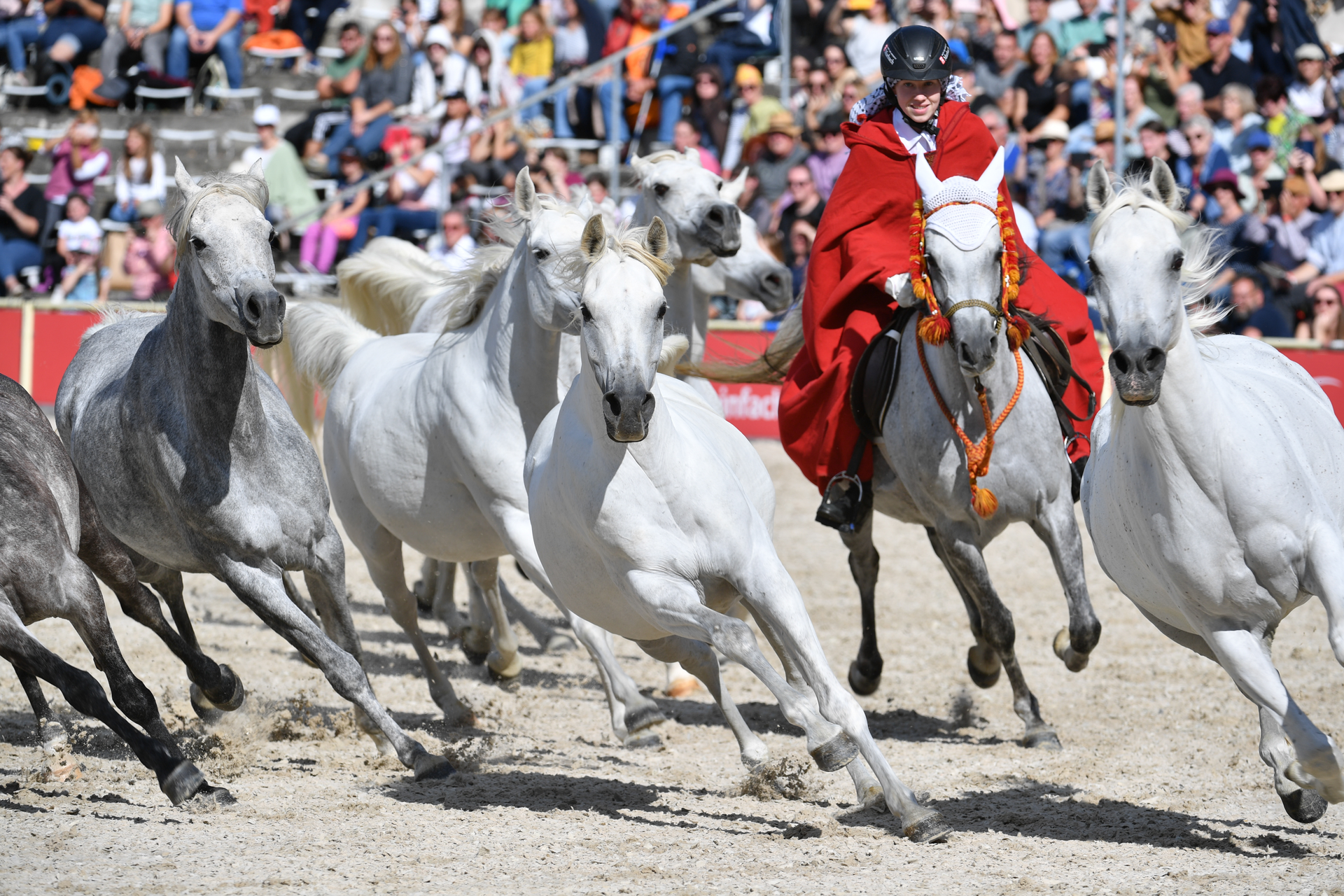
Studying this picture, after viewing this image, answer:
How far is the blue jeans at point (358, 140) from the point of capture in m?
16.6

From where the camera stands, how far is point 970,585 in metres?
6.18

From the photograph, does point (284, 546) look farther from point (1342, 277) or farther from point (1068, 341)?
point (1342, 277)

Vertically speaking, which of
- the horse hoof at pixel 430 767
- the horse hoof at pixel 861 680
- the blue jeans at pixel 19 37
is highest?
the blue jeans at pixel 19 37

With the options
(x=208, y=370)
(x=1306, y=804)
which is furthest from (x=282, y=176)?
(x=1306, y=804)

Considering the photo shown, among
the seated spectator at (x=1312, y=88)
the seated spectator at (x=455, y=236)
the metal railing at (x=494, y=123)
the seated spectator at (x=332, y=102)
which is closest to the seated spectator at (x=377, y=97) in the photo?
the seated spectator at (x=332, y=102)

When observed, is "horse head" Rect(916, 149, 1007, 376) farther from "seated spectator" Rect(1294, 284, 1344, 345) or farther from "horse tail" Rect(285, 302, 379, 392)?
"seated spectator" Rect(1294, 284, 1344, 345)

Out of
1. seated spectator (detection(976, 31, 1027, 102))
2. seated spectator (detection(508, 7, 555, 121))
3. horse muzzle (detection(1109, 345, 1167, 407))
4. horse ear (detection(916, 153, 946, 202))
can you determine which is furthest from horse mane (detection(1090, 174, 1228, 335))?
seated spectator (detection(508, 7, 555, 121))

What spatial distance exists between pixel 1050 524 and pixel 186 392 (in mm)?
3439

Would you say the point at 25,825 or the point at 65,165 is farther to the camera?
the point at 65,165

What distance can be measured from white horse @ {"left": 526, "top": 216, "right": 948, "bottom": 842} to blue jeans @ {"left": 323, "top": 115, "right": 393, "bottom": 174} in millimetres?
12335

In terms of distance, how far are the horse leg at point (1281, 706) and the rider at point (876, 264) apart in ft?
6.34

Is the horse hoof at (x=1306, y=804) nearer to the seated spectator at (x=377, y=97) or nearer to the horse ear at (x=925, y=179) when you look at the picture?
the horse ear at (x=925, y=179)

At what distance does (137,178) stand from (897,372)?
12.4 m

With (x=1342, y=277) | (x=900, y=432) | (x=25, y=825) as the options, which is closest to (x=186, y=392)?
(x=25, y=825)
